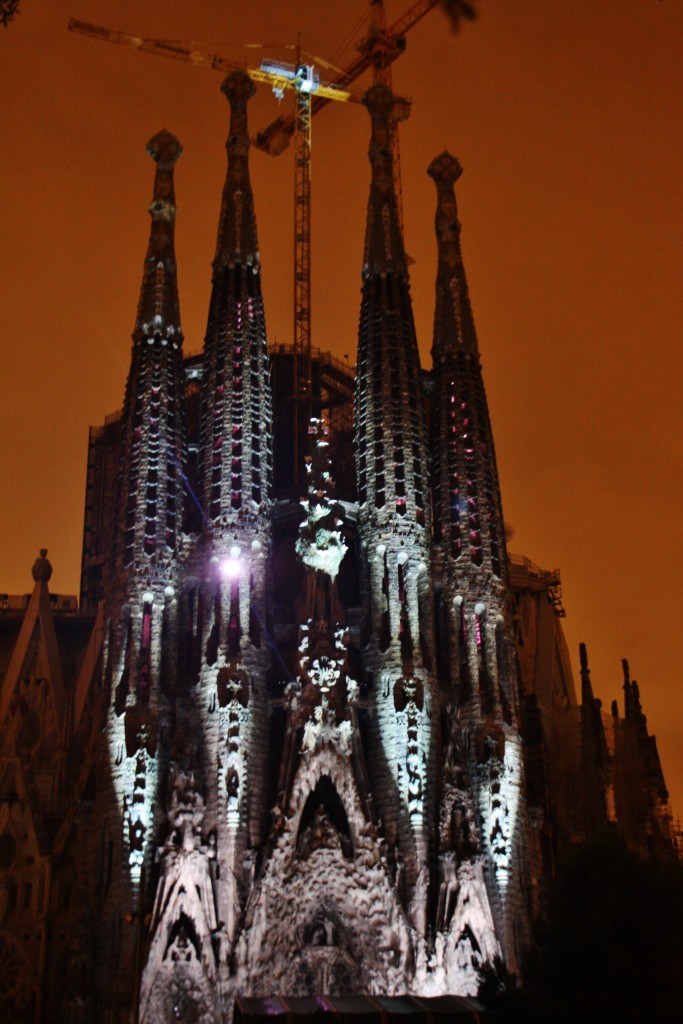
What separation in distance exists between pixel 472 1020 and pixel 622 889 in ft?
23.5

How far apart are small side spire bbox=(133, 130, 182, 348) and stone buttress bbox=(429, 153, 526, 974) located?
1113 cm

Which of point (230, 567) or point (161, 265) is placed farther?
point (161, 265)

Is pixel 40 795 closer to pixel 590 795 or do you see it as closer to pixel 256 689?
pixel 256 689

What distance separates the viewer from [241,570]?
154 ft

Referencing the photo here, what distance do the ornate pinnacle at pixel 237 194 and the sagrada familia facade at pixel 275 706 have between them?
5.2 inches

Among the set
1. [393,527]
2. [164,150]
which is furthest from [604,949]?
[164,150]

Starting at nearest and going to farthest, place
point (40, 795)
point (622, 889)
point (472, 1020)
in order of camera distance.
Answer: point (622, 889), point (472, 1020), point (40, 795)

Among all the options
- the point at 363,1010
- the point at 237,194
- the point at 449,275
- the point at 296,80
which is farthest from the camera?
the point at 296,80

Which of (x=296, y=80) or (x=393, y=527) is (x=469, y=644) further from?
(x=296, y=80)

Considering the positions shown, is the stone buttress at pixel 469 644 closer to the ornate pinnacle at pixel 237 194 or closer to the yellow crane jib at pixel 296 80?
the ornate pinnacle at pixel 237 194

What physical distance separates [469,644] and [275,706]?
750cm

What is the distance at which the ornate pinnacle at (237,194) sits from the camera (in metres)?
52.8

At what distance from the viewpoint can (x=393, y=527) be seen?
4809 cm

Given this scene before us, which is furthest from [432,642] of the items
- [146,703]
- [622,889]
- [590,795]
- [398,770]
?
[622,889]
